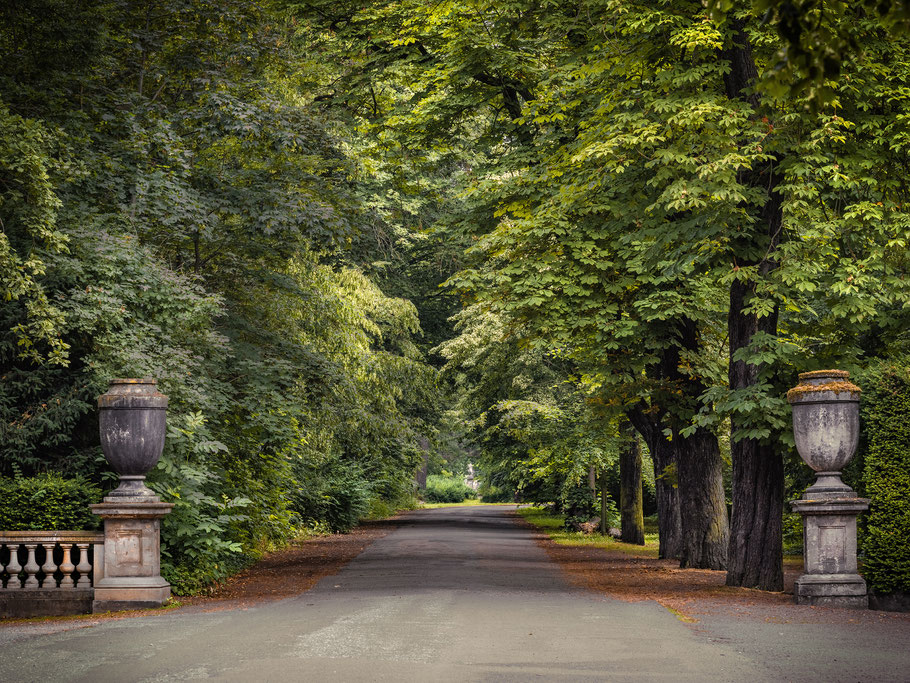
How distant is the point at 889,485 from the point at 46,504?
10021 millimetres

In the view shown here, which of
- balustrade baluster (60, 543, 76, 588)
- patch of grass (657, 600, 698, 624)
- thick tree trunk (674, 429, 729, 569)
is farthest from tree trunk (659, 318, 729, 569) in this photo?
balustrade baluster (60, 543, 76, 588)

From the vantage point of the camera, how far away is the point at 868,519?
37.0 ft

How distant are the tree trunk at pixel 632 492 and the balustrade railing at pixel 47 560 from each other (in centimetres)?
1567

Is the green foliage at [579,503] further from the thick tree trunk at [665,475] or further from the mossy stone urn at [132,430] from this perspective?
the mossy stone urn at [132,430]

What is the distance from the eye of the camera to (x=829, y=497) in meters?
11.6

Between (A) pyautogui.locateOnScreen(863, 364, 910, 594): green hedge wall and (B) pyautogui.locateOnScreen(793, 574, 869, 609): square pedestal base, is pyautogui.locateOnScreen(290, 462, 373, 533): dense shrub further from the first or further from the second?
(A) pyautogui.locateOnScreen(863, 364, 910, 594): green hedge wall

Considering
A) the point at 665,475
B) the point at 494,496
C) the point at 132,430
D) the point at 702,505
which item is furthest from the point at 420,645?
the point at 494,496

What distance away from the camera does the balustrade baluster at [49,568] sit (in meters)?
11.5

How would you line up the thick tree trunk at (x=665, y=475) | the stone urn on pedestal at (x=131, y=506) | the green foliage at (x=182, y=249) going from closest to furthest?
the stone urn on pedestal at (x=131, y=506), the green foliage at (x=182, y=249), the thick tree trunk at (x=665, y=475)

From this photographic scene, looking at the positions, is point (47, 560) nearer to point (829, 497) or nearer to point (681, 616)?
point (681, 616)

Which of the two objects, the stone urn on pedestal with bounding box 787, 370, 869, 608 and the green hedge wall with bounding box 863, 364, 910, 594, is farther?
the stone urn on pedestal with bounding box 787, 370, 869, 608

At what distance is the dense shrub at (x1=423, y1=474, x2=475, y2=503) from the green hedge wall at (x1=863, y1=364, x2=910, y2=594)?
6610 cm

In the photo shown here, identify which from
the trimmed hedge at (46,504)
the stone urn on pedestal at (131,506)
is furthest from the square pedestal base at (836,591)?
the trimmed hedge at (46,504)

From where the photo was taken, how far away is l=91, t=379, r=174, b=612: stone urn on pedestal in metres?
11.6
